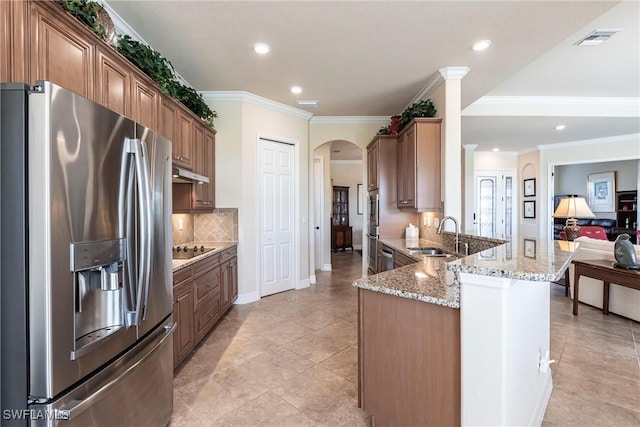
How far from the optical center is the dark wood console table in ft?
10.1

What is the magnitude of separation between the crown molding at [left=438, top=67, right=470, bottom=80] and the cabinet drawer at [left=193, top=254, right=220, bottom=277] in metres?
3.21

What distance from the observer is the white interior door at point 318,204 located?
6.50 m

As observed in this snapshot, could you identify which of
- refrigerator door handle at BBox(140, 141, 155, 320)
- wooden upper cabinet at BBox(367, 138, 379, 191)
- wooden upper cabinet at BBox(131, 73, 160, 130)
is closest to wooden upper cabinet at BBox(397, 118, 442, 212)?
wooden upper cabinet at BBox(367, 138, 379, 191)

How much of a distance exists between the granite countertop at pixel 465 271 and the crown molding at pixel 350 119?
374cm

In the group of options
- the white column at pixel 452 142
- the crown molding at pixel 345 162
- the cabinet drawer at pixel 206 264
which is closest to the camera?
the cabinet drawer at pixel 206 264

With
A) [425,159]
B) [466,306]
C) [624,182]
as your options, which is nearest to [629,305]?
→ [425,159]

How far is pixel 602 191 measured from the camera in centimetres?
812

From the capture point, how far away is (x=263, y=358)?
8.72 ft

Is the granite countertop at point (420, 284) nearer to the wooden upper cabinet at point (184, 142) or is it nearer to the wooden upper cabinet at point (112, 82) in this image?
the wooden upper cabinet at point (112, 82)

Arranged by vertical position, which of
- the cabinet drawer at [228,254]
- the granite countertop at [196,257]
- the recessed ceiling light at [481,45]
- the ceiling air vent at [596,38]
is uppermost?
the ceiling air vent at [596,38]

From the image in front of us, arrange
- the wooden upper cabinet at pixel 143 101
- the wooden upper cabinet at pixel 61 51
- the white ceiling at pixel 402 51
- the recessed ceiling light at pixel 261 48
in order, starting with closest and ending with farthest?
the wooden upper cabinet at pixel 61 51 → the wooden upper cabinet at pixel 143 101 → the white ceiling at pixel 402 51 → the recessed ceiling light at pixel 261 48

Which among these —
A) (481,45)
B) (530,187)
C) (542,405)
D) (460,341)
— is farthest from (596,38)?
(530,187)

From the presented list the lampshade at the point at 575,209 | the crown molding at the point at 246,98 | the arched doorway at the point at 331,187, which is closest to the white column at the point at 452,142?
the arched doorway at the point at 331,187

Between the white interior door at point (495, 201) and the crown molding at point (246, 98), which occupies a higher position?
the crown molding at point (246, 98)
